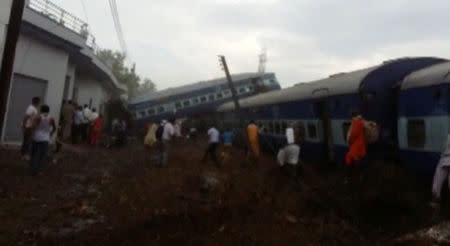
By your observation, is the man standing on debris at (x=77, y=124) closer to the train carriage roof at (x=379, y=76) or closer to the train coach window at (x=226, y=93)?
the train carriage roof at (x=379, y=76)

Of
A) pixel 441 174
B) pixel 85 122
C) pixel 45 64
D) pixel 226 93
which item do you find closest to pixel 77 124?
pixel 85 122

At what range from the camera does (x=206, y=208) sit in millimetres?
7617

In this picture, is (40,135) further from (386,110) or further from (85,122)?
(85,122)

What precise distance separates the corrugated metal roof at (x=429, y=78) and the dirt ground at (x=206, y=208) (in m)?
2.01

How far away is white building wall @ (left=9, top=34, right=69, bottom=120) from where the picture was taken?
1441cm

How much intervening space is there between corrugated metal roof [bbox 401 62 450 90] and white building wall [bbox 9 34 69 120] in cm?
1272

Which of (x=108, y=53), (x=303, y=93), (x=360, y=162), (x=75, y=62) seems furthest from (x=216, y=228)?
(x=108, y=53)

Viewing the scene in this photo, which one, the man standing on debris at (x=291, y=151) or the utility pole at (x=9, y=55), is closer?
the utility pole at (x=9, y=55)

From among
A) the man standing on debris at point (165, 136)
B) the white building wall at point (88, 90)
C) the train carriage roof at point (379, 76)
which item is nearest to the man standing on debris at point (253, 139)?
the train carriage roof at point (379, 76)

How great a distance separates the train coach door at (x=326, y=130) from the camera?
11.8 metres

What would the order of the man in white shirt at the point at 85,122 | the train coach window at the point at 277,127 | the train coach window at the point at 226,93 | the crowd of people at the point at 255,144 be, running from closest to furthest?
the crowd of people at the point at 255,144
the train coach window at the point at 277,127
the man in white shirt at the point at 85,122
the train coach window at the point at 226,93

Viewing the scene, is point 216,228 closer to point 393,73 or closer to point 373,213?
point 373,213

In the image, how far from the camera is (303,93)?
1395 centimetres

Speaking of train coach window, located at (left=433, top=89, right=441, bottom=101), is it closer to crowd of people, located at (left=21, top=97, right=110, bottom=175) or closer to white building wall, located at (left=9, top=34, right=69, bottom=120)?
crowd of people, located at (left=21, top=97, right=110, bottom=175)
